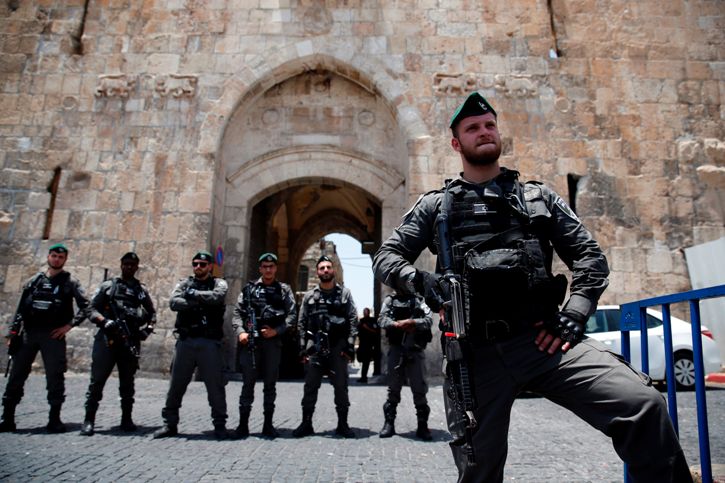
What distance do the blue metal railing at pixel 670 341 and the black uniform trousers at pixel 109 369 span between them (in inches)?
174

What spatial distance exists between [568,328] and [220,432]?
148 inches

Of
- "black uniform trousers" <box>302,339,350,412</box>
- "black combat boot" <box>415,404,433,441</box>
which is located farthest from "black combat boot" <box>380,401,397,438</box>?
"black uniform trousers" <box>302,339,350,412</box>

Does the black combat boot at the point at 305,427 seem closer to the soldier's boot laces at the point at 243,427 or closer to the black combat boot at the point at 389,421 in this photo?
the soldier's boot laces at the point at 243,427

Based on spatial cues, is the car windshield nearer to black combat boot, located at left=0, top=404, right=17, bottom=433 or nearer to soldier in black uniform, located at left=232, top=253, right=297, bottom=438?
soldier in black uniform, located at left=232, top=253, right=297, bottom=438

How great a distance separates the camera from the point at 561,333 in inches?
73.7

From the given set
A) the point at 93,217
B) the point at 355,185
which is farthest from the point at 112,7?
the point at 355,185

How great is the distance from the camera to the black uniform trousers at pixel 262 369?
16.1 feet

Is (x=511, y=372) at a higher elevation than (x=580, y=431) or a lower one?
higher

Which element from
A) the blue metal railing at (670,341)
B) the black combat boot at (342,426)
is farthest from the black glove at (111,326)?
the blue metal railing at (670,341)

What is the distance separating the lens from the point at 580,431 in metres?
4.88

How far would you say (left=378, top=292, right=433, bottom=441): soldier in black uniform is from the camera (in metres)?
4.79

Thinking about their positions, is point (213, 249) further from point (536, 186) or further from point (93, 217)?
point (536, 186)

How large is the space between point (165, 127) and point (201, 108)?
0.75 m

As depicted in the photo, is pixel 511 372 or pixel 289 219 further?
pixel 289 219
